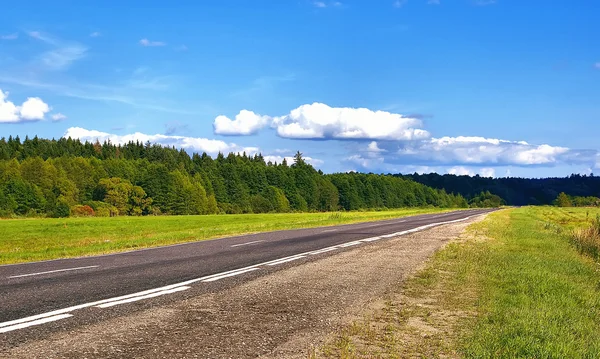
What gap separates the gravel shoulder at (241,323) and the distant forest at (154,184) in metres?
78.2

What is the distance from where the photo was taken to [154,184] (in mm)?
113250

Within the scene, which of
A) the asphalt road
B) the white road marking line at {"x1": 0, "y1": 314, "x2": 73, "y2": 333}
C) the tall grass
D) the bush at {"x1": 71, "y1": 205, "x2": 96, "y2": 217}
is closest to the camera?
the white road marking line at {"x1": 0, "y1": 314, "x2": 73, "y2": 333}

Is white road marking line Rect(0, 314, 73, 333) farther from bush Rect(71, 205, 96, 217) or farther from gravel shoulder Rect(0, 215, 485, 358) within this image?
bush Rect(71, 205, 96, 217)

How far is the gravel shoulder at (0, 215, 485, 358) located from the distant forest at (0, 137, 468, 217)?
78.2 meters

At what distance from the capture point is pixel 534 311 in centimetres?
799

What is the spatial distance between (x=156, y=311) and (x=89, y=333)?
1468mm

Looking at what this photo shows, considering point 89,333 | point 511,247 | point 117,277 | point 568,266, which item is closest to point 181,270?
point 117,277

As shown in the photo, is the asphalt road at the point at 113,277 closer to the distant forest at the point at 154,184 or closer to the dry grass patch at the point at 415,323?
the dry grass patch at the point at 415,323

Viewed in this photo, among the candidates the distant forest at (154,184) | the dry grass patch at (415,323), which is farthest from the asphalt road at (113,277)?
the distant forest at (154,184)

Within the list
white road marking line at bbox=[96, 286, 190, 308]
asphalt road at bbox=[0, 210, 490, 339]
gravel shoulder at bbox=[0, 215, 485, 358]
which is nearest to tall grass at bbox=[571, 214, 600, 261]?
asphalt road at bbox=[0, 210, 490, 339]

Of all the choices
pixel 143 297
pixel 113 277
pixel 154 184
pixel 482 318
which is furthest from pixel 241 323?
pixel 154 184

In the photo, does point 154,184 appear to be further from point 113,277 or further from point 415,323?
point 415,323

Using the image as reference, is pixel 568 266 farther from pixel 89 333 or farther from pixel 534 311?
pixel 89 333

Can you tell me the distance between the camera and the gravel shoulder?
5691 mm
